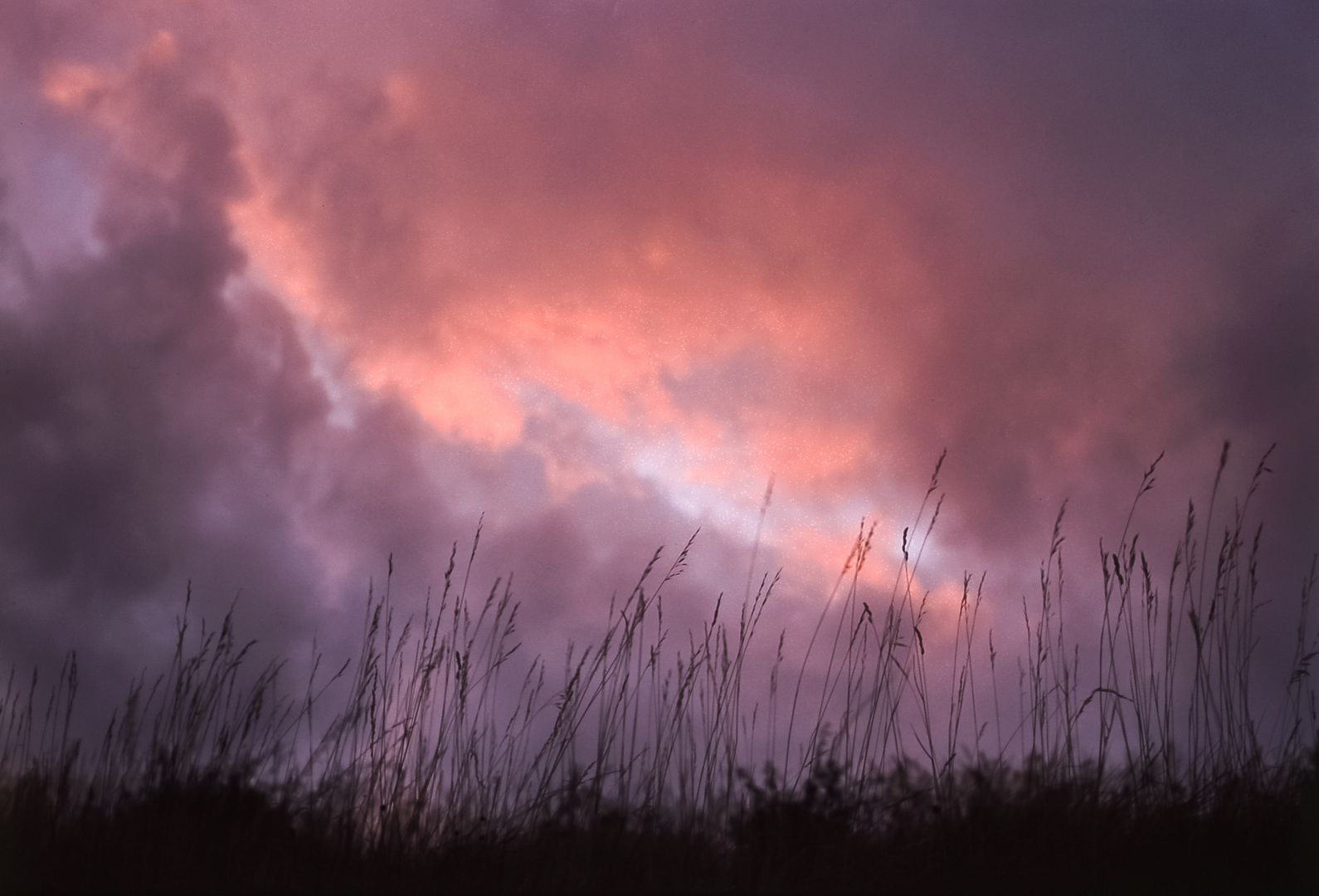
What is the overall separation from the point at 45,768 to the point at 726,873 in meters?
1.98

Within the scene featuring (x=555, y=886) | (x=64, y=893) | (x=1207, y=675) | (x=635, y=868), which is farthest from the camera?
(x=1207, y=675)

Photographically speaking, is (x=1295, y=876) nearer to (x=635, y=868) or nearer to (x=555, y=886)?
(x=635, y=868)

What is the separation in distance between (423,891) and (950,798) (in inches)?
58.5

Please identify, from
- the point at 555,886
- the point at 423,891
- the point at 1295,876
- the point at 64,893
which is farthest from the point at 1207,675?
the point at 64,893

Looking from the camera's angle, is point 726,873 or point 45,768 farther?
point 45,768

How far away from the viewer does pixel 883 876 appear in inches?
91.7

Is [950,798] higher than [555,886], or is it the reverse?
[950,798]

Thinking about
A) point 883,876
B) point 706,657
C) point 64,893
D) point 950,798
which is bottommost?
point 64,893

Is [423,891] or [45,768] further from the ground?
[45,768]

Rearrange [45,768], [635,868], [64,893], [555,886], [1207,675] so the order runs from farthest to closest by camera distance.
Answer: [1207,675], [45,768], [635,868], [555,886], [64,893]

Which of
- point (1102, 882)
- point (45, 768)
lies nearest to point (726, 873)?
point (1102, 882)

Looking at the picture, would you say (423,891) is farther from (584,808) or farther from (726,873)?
(726,873)

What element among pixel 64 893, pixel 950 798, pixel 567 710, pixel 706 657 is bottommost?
pixel 64 893

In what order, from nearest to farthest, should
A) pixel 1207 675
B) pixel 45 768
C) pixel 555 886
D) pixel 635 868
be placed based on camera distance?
pixel 555 886
pixel 635 868
pixel 45 768
pixel 1207 675
